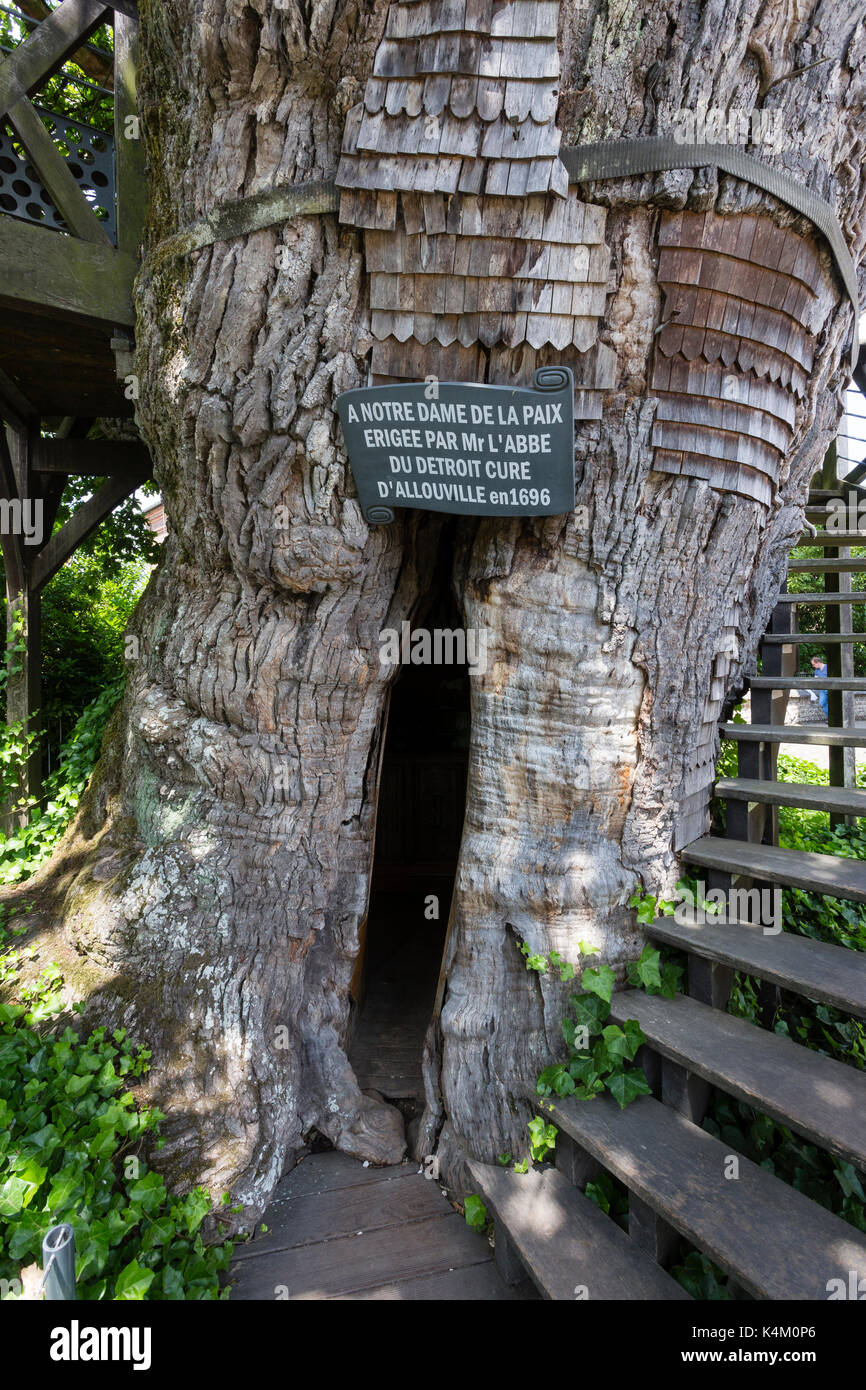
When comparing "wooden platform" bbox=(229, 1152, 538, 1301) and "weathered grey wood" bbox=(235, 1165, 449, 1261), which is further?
"weathered grey wood" bbox=(235, 1165, 449, 1261)

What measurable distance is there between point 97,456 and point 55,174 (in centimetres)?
236

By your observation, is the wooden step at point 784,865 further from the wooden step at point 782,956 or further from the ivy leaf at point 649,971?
the ivy leaf at point 649,971

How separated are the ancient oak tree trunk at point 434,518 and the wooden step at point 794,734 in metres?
0.22

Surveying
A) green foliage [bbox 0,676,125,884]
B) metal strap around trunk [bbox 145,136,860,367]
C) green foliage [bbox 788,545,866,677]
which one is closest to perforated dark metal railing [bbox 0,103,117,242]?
metal strap around trunk [bbox 145,136,860,367]

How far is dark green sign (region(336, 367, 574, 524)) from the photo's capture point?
7.71ft

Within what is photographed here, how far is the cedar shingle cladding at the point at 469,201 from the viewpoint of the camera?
2215mm

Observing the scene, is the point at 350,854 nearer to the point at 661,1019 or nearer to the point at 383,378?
the point at 661,1019

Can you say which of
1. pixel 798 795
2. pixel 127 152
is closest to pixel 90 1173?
pixel 798 795

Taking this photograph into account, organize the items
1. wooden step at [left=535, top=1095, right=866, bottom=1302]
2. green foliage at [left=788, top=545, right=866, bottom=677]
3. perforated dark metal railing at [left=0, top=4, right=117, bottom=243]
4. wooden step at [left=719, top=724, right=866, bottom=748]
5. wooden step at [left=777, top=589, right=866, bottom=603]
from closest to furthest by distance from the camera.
Answer: wooden step at [left=535, top=1095, right=866, bottom=1302], wooden step at [left=719, top=724, right=866, bottom=748], perforated dark metal railing at [left=0, top=4, right=117, bottom=243], wooden step at [left=777, top=589, right=866, bottom=603], green foliage at [left=788, top=545, right=866, bottom=677]

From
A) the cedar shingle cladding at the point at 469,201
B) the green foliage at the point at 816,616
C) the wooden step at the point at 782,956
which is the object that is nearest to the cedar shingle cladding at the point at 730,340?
the cedar shingle cladding at the point at 469,201

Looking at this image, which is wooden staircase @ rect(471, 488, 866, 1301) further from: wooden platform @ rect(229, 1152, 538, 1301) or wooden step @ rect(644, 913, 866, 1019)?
wooden platform @ rect(229, 1152, 538, 1301)

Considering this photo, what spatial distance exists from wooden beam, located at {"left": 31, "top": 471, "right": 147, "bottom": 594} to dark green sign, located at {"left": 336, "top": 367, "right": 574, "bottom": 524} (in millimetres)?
3374

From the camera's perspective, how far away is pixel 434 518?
308 cm

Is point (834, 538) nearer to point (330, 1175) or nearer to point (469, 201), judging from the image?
point (469, 201)
